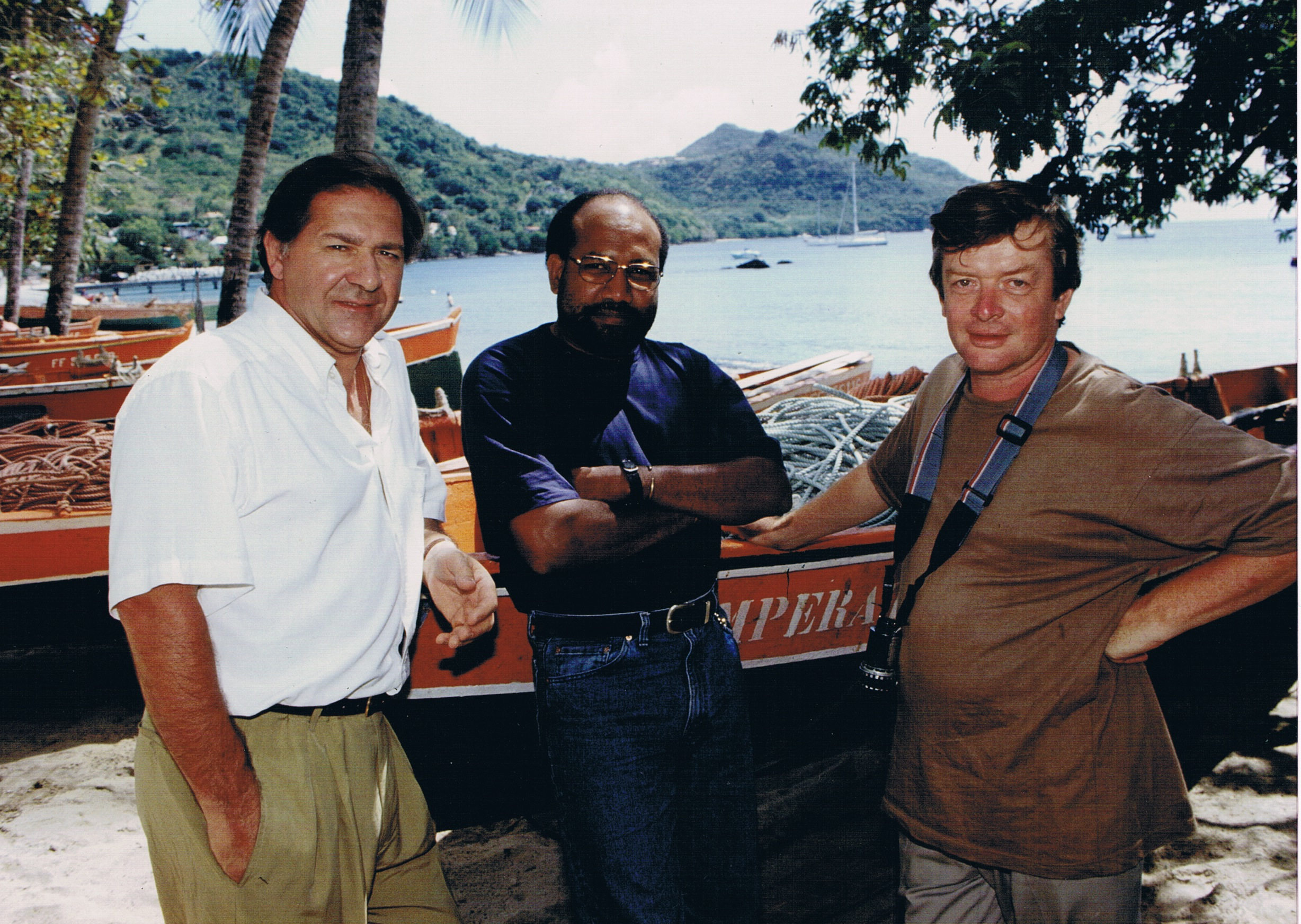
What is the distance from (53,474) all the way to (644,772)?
3901 mm

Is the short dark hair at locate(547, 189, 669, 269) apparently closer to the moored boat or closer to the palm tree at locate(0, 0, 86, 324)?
the moored boat

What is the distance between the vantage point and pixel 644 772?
2117mm

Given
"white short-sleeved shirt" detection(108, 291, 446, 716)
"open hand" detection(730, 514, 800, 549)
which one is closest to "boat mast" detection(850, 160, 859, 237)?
"open hand" detection(730, 514, 800, 549)

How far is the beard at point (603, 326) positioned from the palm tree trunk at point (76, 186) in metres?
11.6

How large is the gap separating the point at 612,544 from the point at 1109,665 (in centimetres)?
114

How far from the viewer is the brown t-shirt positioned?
1679 mm

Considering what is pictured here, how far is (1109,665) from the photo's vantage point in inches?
72.7

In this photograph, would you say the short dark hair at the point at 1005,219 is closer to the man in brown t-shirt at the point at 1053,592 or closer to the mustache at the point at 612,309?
the man in brown t-shirt at the point at 1053,592

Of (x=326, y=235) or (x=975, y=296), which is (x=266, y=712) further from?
(x=975, y=296)

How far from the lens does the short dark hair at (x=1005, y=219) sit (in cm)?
188

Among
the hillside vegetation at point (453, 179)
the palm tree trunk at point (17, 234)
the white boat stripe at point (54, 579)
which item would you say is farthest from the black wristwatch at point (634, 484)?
the hillside vegetation at point (453, 179)

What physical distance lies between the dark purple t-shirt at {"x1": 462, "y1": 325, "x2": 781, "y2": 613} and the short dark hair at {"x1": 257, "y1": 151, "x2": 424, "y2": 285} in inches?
A: 19.0

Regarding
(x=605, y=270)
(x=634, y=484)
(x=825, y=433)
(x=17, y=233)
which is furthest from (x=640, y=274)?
(x=17, y=233)

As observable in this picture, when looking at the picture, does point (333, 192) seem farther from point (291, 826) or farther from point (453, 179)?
point (453, 179)
